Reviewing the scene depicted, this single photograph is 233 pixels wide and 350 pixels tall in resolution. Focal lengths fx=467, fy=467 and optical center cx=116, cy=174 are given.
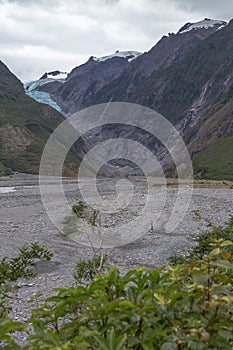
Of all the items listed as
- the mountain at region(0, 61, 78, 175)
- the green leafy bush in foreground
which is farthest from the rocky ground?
the mountain at region(0, 61, 78, 175)

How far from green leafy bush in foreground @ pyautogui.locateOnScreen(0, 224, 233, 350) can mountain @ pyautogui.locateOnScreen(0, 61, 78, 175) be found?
8120 cm

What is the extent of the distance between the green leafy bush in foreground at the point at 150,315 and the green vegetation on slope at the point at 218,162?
6894cm

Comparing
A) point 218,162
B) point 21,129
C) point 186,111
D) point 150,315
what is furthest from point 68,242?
point 186,111

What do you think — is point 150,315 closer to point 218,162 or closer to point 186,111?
point 218,162

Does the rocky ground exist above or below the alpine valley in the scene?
below

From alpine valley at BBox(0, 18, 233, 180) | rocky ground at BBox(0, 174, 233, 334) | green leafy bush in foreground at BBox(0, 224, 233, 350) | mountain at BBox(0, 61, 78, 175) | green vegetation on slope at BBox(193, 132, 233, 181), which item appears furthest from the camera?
alpine valley at BBox(0, 18, 233, 180)

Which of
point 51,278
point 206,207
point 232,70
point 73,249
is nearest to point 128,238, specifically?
point 73,249

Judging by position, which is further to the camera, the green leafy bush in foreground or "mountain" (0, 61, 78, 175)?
"mountain" (0, 61, 78, 175)

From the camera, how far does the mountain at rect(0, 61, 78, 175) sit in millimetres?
91812

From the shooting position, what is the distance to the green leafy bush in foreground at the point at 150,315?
236cm

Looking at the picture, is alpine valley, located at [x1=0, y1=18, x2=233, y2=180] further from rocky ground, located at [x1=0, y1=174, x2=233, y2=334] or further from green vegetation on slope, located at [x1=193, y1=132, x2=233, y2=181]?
rocky ground, located at [x1=0, y1=174, x2=233, y2=334]

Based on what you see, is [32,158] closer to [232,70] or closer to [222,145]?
[222,145]

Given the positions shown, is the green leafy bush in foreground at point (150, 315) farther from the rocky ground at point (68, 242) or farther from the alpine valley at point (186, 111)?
the alpine valley at point (186, 111)

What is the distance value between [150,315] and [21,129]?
346ft
